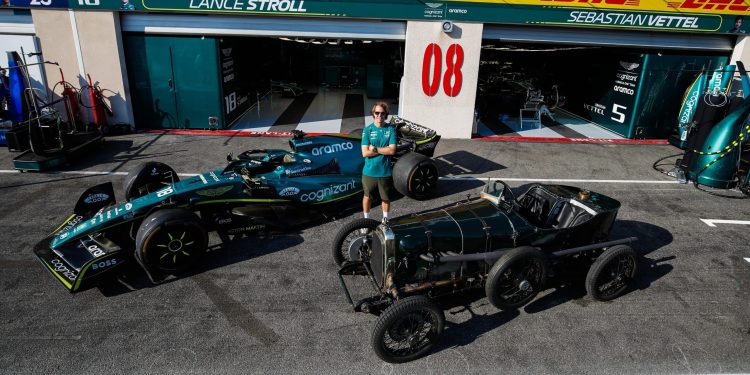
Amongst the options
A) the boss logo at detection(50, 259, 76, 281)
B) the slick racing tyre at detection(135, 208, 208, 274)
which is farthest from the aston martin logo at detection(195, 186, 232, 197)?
the boss logo at detection(50, 259, 76, 281)

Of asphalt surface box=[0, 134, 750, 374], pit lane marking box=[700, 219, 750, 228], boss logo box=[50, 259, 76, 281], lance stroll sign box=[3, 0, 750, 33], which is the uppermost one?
lance stroll sign box=[3, 0, 750, 33]

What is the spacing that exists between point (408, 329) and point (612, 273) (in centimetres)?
250

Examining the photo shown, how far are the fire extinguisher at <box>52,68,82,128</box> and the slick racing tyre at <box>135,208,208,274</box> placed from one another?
7.47m

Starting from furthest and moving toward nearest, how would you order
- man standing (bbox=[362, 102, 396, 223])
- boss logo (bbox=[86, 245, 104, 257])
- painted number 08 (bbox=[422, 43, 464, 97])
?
painted number 08 (bbox=[422, 43, 464, 97])
man standing (bbox=[362, 102, 396, 223])
boss logo (bbox=[86, 245, 104, 257])

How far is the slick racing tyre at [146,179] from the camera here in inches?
254

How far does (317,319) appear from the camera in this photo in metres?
4.61

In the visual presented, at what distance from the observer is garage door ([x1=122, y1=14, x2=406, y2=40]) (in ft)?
36.2

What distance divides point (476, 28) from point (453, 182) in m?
4.70

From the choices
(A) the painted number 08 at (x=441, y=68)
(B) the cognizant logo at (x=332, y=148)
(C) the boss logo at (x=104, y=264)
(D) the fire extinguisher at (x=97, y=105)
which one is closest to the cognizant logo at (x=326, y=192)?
(B) the cognizant logo at (x=332, y=148)

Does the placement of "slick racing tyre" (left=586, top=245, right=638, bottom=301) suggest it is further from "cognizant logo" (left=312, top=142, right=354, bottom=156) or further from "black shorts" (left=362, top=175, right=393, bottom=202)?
"cognizant logo" (left=312, top=142, right=354, bottom=156)

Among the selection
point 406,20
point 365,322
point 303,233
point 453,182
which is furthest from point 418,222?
point 406,20

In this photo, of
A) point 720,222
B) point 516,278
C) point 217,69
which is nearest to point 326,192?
point 516,278

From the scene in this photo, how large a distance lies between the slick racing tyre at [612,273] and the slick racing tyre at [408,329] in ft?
6.14

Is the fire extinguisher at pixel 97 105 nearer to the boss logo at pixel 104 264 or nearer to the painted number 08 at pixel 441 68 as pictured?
the boss logo at pixel 104 264
